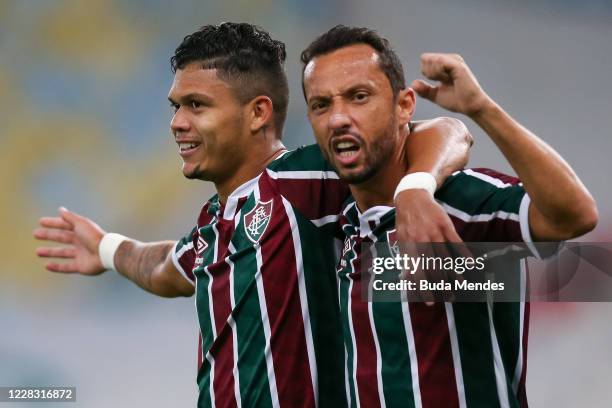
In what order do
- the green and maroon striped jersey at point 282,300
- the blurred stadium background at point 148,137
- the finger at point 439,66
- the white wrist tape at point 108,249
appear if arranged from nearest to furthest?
the finger at point 439,66 < the green and maroon striped jersey at point 282,300 < the white wrist tape at point 108,249 < the blurred stadium background at point 148,137

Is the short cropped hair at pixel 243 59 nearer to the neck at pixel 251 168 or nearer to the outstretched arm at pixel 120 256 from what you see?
the neck at pixel 251 168

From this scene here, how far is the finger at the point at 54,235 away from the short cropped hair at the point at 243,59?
834 mm

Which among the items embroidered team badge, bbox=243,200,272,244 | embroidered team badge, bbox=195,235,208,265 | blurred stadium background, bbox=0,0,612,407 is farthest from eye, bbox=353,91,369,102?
blurred stadium background, bbox=0,0,612,407

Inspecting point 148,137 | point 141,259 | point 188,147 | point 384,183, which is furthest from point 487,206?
point 148,137

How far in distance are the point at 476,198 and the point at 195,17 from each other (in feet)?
9.48

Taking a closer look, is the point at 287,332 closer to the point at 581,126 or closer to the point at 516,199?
the point at 516,199

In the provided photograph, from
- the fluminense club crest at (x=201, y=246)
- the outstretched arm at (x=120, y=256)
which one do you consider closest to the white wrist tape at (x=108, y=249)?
the outstretched arm at (x=120, y=256)

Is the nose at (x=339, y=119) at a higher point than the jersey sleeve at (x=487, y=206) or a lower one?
higher

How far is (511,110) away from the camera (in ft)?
13.2

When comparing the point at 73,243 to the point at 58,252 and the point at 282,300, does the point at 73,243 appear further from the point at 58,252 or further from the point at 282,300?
the point at 282,300

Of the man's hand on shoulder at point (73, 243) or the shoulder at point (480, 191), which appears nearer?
the shoulder at point (480, 191)

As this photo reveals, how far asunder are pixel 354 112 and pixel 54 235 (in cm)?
146

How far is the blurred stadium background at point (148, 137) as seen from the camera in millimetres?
3863

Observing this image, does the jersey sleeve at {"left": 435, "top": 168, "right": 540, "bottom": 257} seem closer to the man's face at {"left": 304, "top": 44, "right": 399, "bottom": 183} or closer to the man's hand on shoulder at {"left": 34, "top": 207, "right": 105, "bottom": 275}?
the man's face at {"left": 304, "top": 44, "right": 399, "bottom": 183}
